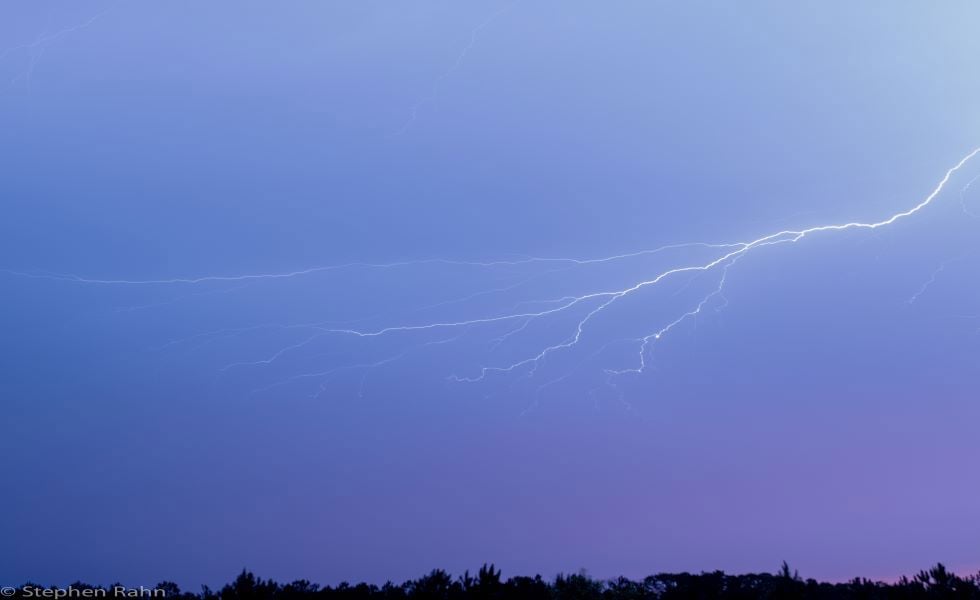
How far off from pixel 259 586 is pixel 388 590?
12.2m

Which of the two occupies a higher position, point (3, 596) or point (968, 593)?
point (3, 596)

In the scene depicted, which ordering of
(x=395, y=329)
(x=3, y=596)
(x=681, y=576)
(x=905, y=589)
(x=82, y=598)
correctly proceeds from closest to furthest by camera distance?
(x=3, y=596) → (x=82, y=598) → (x=905, y=589) → (x=395, y=329) → (x=681, y=576)

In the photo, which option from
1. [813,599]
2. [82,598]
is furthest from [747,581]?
[82,598]

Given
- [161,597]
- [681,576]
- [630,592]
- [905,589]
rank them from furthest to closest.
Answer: [681,576], [630,592], [161,597], [905,589]

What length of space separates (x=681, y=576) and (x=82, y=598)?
33.1 meters

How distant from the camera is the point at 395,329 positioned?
33375 millimetres

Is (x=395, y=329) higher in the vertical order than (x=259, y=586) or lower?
higher

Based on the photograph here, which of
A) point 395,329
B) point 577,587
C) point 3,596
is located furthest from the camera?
point 395,329

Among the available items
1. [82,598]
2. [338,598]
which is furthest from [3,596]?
[338,598]

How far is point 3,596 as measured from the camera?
1437 cm

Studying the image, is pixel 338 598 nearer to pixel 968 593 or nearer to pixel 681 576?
pixel 968 593

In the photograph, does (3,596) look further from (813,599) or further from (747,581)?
(747,581)

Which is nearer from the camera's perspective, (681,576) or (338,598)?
(338,598)

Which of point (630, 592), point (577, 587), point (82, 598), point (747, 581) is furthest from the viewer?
point (747, 581)
